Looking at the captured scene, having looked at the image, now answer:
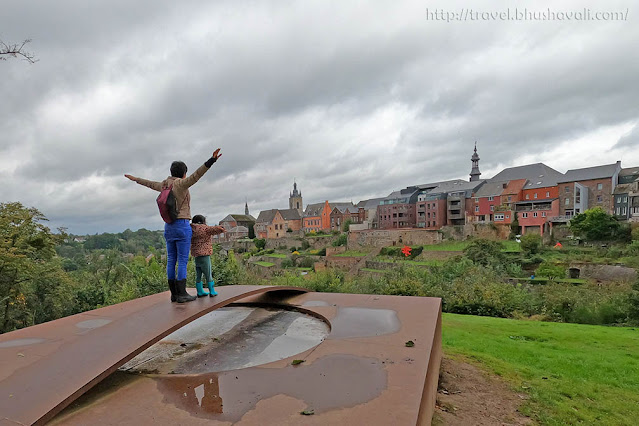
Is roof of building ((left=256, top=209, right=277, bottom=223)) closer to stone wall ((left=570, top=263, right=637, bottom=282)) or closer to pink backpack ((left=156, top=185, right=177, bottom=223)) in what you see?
stone wall ((left=570, top=263, right=637, bottom=282))

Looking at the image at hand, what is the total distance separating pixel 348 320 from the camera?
5191mm

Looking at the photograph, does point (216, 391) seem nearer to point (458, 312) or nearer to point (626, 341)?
point (626, 341)

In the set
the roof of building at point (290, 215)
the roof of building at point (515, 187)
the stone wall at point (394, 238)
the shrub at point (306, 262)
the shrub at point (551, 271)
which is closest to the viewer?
the shrub at point (551, 271)

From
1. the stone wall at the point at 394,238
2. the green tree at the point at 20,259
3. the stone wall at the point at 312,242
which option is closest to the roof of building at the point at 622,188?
the stone wall at the point at 394,238

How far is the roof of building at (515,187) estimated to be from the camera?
4458 centimetres

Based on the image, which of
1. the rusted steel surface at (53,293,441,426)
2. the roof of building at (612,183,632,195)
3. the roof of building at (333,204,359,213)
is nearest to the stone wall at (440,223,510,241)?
the roof of building at (612,183,632,195)

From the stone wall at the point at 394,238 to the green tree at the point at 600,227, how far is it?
54.7 feet

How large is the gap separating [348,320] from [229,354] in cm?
189

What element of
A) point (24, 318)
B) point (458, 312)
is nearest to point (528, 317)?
point (458, 312)

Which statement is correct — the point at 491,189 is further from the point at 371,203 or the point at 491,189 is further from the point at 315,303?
the point at 315,303

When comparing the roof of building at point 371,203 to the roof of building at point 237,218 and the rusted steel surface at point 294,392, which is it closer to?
the roof of building at point 237,218

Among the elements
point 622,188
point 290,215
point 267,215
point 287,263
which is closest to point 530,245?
point 622,188

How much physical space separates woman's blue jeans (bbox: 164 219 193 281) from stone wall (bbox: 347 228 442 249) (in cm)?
4486

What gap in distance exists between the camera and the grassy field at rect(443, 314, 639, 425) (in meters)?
4.64
